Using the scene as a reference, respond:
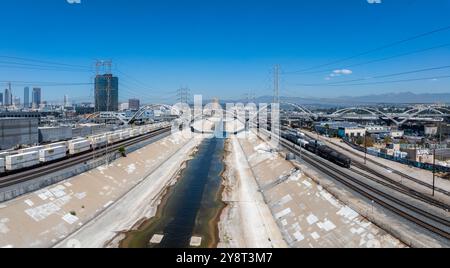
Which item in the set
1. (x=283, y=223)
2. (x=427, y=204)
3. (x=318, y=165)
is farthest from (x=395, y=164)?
(x=283, y=223)

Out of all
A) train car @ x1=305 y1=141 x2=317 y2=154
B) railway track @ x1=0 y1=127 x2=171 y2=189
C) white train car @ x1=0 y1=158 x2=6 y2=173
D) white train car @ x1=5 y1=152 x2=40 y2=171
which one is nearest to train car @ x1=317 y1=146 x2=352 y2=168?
train car @ x1=305 y1=141 x2=317 y2=154

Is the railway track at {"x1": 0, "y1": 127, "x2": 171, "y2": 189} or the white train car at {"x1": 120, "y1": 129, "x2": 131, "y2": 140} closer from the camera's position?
the railway track at {"x1": 0, "y1": 127, "x2": 171, "y2": 189}

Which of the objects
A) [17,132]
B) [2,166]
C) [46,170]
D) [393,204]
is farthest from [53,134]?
[393,204]

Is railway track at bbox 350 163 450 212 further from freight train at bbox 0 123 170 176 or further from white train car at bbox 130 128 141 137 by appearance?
white train car at bbox 130 128 141 137

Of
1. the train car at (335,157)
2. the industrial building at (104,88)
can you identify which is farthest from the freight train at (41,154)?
the train car at (335,157)

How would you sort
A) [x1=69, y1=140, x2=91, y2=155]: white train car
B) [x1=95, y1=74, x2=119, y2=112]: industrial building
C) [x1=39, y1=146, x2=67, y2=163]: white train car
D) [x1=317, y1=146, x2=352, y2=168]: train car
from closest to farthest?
[x1=39, y1=146, x2=67, y2=163]: white train car
[x1=317, y1=146, x2=352, y2=168]: train car
[x1=69, y1=140, x2=91, y2=155]: white train car
[x1=95, y1=74, x2=119, y2=112]: industrial building
